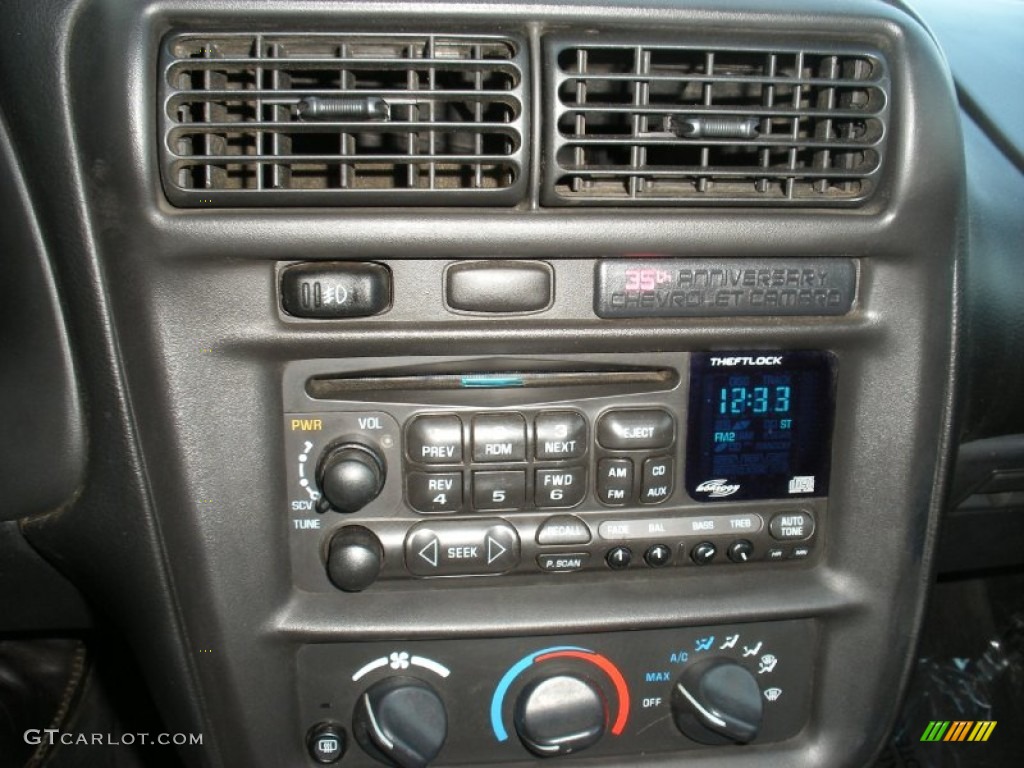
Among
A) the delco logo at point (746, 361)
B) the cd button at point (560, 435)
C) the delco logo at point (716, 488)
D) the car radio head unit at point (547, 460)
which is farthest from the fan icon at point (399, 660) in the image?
the delco logo at point (746, 361)

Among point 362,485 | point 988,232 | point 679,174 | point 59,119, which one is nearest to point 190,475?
point 362,485

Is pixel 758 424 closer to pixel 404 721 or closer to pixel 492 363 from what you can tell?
pixel 492 363

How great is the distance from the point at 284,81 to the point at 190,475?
1.47 feet

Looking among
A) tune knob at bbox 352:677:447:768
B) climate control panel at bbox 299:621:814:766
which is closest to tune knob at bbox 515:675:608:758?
climate control panel at bbox 299:621:814:766

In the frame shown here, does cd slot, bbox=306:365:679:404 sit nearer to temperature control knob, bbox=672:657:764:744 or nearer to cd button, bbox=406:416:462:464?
cd button, bbox=406:416:462:464

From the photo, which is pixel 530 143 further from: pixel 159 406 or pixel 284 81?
pixel 159 406

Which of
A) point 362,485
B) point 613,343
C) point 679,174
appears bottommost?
point 362,485

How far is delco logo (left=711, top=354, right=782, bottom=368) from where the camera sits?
1100 millimetres

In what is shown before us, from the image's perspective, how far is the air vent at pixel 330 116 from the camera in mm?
926

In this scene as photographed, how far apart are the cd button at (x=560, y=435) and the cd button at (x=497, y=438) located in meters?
0.02

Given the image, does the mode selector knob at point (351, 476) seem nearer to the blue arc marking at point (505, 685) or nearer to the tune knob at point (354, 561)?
the tune knob at point (354, 561)

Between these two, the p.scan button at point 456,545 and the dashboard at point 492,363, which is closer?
the dashboard at point 492,363

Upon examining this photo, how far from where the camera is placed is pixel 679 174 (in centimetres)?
98

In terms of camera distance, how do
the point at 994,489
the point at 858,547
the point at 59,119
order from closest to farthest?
the point at 59,119 → the point at 858,547 → the point at 994,489
